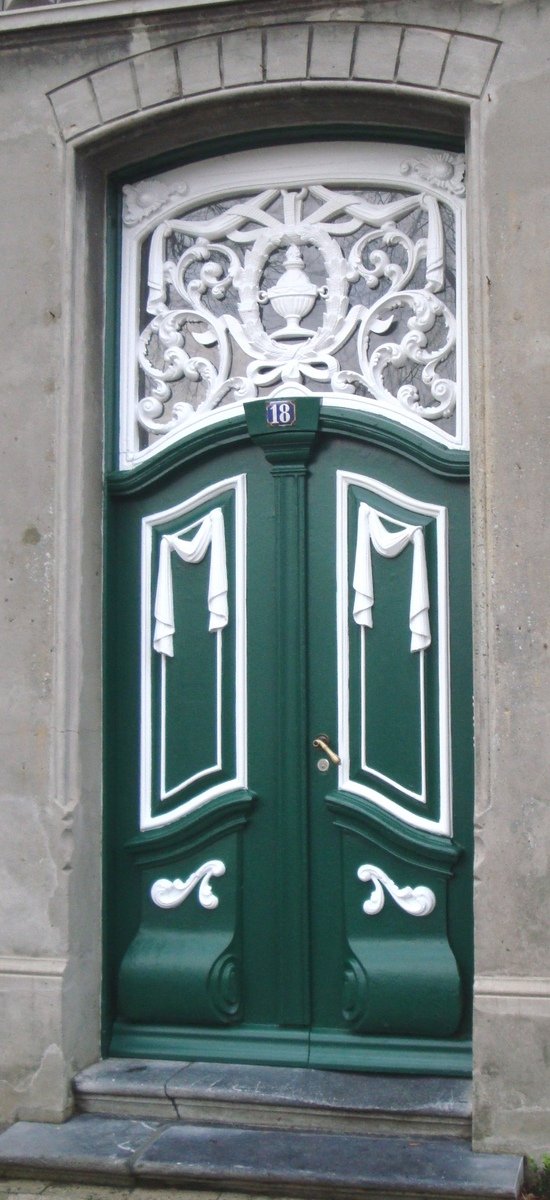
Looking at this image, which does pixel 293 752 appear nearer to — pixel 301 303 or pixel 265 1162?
pixel 265 1162

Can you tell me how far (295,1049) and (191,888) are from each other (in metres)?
0.71

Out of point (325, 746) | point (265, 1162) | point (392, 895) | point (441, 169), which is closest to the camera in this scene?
point (265, 1162)

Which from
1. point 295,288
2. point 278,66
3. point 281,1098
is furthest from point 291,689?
point 278,66

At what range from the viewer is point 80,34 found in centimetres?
538

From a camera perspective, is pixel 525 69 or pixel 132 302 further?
pixel 132 302

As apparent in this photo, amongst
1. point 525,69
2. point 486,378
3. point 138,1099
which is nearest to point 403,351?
point 486,378

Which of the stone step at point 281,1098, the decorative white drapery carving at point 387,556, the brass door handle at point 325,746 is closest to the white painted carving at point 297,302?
the decorative white drapery carving at point 387,556

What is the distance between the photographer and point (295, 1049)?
16.9 feet

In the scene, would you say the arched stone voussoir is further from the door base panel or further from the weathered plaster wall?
the door base panel

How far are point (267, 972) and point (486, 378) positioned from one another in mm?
2333

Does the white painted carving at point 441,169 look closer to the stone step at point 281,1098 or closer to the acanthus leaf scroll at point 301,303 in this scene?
the acanthus leaf scroll at point 301,303

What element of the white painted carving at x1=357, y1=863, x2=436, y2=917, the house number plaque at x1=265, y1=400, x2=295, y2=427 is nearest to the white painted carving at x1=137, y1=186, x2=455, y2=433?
the house number plaque at x1=265, y1=400, x2=295, y2=427

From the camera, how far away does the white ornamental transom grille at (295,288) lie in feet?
17.5

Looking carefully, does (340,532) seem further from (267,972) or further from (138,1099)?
(138,1099)
